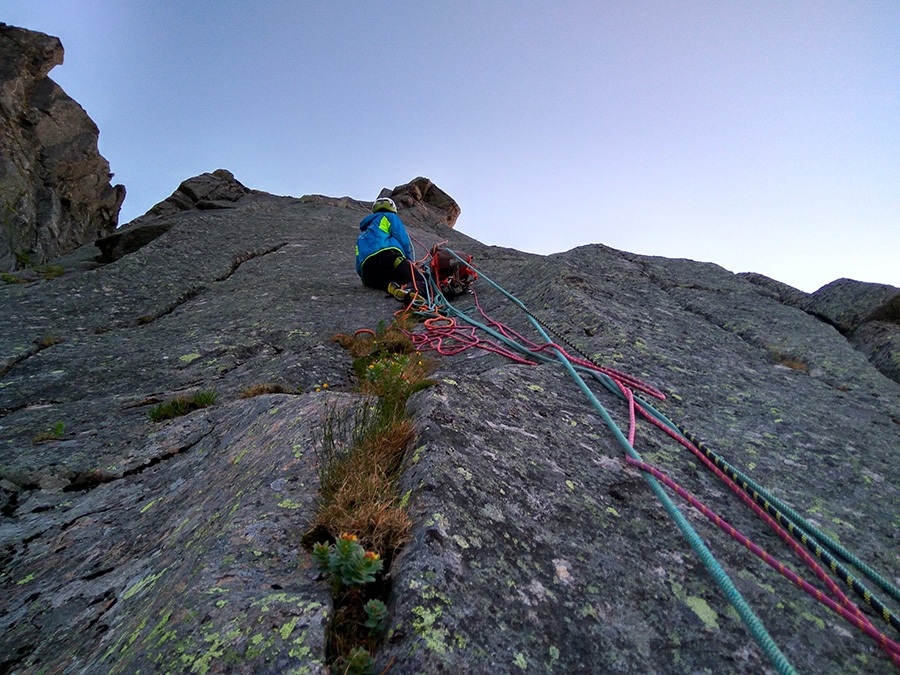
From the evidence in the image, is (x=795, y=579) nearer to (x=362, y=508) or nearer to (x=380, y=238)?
(x=362, y=508)

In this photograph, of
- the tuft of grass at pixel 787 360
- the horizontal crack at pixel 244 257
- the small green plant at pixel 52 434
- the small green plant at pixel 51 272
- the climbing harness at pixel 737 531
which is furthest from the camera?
the small green plant at pixel 51 272

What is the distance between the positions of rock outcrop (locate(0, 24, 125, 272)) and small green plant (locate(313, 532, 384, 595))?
24863 mm

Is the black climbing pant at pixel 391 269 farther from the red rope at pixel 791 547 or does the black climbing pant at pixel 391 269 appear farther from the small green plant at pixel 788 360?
the red rope at pixel 791 547

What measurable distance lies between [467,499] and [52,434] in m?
4.11

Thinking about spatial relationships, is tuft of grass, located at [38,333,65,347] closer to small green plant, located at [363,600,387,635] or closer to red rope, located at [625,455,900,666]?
small green plant, located at [363,600,387,635]

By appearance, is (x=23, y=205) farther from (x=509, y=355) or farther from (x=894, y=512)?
(x=894, y=512)

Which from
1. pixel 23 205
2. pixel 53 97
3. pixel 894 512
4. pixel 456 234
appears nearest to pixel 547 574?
pixel 894 512

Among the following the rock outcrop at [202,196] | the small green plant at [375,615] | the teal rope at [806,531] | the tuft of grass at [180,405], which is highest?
the rock outcrop at [202,196]

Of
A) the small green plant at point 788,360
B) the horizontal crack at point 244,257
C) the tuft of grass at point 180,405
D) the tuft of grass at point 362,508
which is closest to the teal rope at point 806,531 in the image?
the tuft of grass at point 362,508

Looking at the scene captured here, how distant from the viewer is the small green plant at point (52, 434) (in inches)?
167

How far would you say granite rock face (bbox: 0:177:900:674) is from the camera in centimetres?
174

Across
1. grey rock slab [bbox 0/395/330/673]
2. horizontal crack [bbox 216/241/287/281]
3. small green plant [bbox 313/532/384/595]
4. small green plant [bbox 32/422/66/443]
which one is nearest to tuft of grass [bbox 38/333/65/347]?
small green plant [bbox 32/422/66/443]

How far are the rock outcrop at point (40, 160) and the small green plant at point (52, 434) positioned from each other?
68.6ft

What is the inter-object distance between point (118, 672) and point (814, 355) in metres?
6.57
